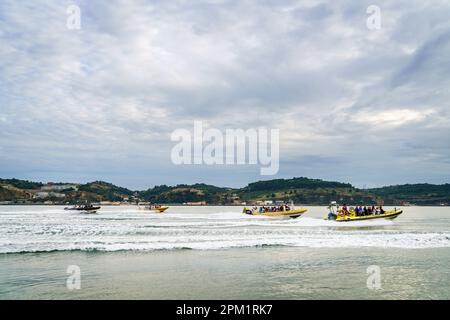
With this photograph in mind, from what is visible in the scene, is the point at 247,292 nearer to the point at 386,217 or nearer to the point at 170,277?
the point at 170,277

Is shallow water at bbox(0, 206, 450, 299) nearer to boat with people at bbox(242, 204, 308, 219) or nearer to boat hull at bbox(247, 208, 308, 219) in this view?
boat hull at bbox(247, 208, 308, 219)

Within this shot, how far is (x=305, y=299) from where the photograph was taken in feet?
33.4

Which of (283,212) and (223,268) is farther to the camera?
(283,212)

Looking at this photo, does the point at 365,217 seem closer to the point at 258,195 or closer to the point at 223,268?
the point at 223,268

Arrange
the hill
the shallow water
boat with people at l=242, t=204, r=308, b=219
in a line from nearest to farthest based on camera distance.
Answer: the shallow water
boat with people at l=242, t=204, r=308, b=219
the hill

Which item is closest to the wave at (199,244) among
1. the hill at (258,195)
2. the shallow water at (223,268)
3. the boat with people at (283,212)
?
the shallow water at (223,268)

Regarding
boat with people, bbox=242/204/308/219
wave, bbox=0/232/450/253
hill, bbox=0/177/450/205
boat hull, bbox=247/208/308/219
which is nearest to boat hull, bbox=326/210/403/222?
boat with people, bbox=242/204/308/219

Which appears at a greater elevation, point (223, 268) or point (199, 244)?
point (223, 268)

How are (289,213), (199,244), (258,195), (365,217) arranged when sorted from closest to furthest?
(199,244) < (365,217) < (289,213) < (258,195)

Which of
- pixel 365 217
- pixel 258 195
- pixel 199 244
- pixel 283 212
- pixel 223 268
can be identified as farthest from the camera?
pixel 258 195

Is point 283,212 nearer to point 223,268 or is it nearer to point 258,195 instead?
point 223,268

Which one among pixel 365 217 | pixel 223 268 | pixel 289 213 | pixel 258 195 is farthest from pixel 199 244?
pixel 258 195

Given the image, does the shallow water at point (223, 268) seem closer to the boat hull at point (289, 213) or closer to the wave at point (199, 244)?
the wave at point (199, 244)

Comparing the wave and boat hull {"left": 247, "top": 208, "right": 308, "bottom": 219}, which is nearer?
the wave
